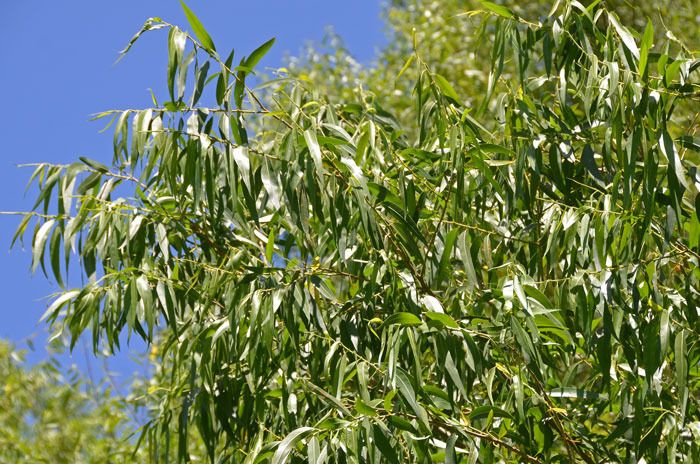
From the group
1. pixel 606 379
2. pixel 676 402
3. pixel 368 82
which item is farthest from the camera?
pixel 368 82

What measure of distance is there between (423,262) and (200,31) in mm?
700

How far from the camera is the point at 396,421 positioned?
60.4 inches

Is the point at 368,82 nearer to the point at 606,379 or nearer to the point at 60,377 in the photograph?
the point at 60,377

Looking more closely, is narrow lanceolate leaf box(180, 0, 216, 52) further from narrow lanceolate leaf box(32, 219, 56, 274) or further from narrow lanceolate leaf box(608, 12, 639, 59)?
narrow lanceolate leaf box(608, 12, 639, 59)

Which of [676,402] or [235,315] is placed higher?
[235,315]

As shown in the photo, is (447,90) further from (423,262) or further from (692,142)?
(692,142)

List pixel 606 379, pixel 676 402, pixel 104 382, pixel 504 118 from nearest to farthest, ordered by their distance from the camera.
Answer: pixel 606 379 < pixel 676 402 < pixel 504 118 < pixel 104 382

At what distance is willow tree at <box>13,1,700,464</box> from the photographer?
164 cm

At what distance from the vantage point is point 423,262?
1.84m

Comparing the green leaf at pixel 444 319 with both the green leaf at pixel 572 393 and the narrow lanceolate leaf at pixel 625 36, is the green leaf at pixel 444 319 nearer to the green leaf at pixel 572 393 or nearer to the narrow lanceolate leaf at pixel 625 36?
the green leaf at pixel 572 393

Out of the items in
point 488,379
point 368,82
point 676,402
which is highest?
point 368,82

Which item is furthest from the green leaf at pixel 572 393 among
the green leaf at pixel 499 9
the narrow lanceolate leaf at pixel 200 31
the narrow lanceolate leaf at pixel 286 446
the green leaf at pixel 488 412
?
the narrow lanceolate leaf at pixel 200 31

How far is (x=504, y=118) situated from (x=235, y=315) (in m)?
0.90

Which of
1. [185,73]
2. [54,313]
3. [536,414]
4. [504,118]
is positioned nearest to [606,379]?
[536,414]
